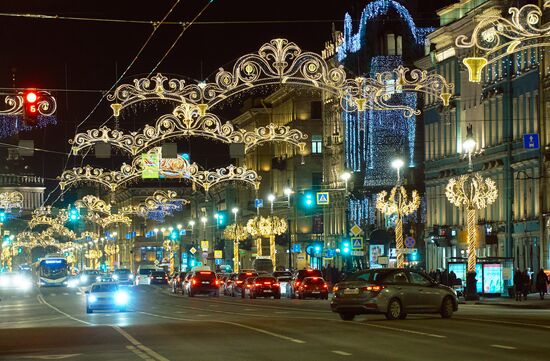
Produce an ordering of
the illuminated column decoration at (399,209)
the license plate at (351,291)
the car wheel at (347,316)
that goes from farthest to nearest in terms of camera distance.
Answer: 1. the illuminated column decoration at (399,209)
2. the car wheel at (347,316)
3. the license plate at (351,291)

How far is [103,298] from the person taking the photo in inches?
1928

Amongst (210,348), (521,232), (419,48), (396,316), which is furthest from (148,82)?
(419,48)

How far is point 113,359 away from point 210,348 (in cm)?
279

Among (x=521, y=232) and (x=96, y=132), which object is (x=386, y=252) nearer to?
(x=521, y=232)

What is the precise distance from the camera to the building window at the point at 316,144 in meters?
123

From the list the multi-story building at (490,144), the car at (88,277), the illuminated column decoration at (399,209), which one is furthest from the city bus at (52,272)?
the illuminated column decoration at (399,209)

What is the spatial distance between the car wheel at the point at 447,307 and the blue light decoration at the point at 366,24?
5630 cm

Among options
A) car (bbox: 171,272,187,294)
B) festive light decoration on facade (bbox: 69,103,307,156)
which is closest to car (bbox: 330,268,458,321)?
festive light decoration on facade (bbox: 69,103,307,156)

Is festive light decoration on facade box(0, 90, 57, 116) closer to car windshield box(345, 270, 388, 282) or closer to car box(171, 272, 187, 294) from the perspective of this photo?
car windshield box(345, 270, 388, 282)

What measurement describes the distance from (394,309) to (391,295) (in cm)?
55

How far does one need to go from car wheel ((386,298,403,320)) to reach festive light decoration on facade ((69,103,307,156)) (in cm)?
1336

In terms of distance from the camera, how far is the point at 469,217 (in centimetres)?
5453

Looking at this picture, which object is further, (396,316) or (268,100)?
(268,100)

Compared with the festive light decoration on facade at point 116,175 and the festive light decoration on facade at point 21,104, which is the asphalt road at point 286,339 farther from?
the festive light decoration on facade at point 116,175
